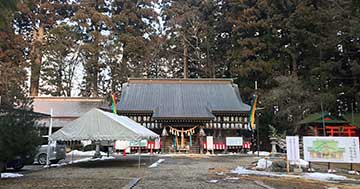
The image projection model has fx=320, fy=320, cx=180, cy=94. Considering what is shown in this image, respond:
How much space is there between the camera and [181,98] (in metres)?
27.4

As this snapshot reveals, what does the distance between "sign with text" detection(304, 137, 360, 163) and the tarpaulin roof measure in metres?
6.33

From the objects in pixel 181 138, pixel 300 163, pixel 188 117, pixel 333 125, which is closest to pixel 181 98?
pixel 188 117

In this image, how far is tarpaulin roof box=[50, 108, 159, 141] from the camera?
1269 cm

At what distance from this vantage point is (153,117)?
2414 cm

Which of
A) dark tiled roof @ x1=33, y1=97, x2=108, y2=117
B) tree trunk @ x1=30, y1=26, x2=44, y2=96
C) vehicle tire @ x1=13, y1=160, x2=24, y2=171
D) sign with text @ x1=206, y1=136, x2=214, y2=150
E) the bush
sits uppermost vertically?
tree trunk @ x1=30, y1=26, x2=44, y2=96

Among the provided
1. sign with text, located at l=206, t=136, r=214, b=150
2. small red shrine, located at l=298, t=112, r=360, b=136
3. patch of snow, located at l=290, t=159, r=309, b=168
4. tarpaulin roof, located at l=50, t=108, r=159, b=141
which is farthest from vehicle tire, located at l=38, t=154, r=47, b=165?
small red shrine, located at l=298, t=112, r=360, b=136

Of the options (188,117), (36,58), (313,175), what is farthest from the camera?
(36,58)

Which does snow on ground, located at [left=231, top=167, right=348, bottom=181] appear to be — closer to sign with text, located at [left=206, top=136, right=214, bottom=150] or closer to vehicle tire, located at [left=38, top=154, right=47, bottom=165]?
vehicle tire, located at [left=38, top=154, right=47, bottom=165]

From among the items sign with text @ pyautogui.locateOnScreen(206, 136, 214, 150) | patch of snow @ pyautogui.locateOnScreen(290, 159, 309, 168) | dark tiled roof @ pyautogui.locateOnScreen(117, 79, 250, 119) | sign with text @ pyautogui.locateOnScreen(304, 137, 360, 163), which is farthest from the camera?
dark tiled roof @ pyautogui.locateOnScreen(117, 79, 250, 119)

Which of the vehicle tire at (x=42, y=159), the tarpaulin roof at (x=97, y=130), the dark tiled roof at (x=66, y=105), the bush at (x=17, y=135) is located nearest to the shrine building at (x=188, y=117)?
the dark tiled roof at (x=66, y=105)

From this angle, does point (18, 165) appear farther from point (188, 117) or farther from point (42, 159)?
point (188, 117)

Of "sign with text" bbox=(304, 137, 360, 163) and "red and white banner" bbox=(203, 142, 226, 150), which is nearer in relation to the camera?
"sign with text" bbox=(304, 137, 360, 163)

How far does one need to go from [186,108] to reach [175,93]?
9.52ft

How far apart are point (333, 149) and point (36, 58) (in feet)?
94.3
